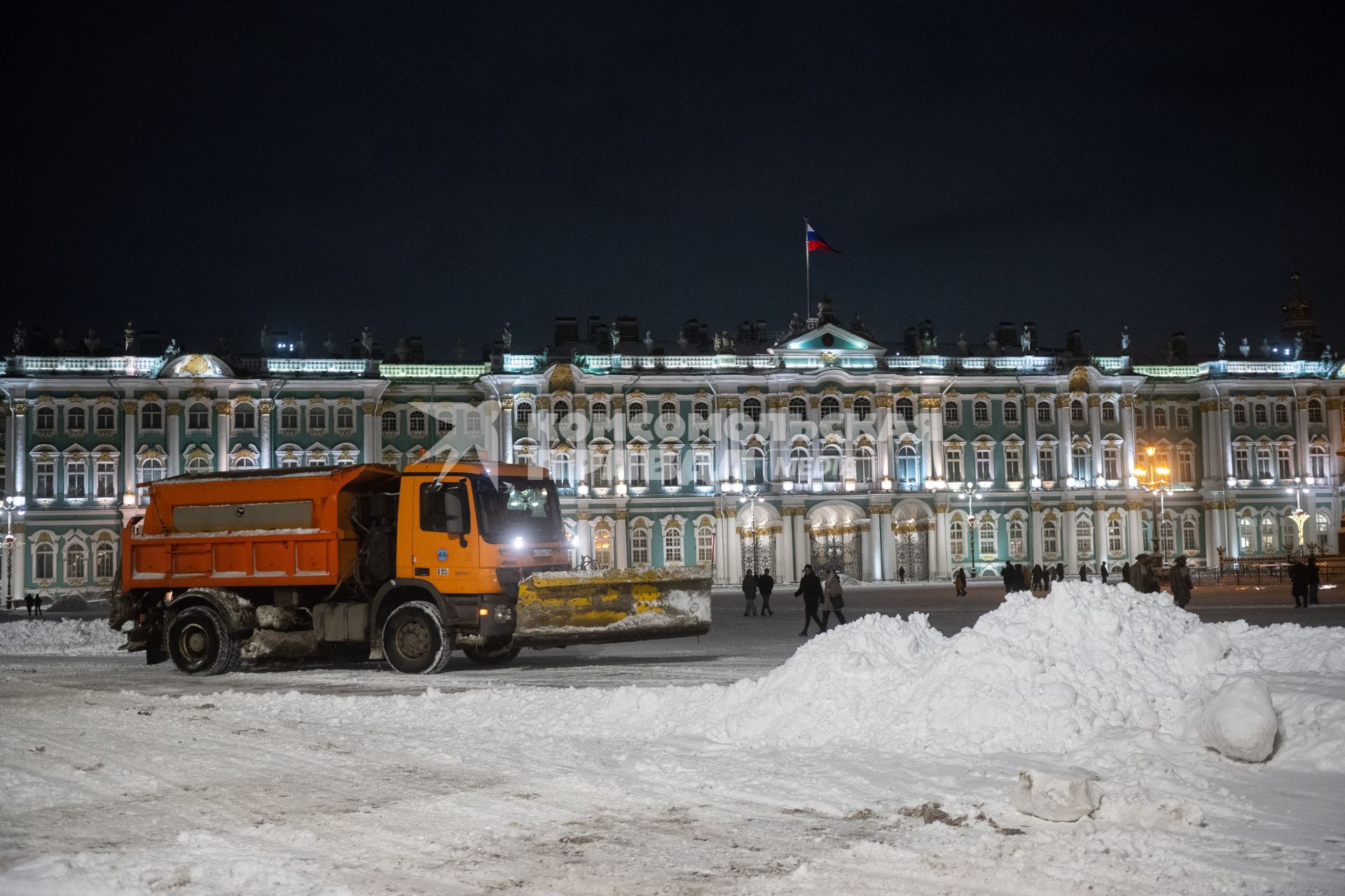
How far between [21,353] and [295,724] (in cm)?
4836

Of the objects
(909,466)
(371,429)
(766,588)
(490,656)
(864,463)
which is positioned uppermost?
(371,429)

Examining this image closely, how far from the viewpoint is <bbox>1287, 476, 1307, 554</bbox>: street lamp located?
60.5 metres

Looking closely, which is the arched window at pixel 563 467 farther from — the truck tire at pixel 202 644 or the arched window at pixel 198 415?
the truck tire at pixel 202 644

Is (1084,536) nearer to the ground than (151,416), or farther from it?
nearer to the ground

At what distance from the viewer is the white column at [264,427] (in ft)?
182

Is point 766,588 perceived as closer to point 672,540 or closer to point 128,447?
point 672,540

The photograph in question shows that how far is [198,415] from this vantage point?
181 feet

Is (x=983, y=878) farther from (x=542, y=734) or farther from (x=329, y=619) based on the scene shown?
(x=329, y=619)

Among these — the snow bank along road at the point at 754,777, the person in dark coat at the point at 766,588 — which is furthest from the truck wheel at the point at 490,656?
the person in dark coat at the point at 766,588

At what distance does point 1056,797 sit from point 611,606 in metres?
10.4

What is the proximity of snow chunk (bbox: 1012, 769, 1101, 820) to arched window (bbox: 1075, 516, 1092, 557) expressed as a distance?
177 feet

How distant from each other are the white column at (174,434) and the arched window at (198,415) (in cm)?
43

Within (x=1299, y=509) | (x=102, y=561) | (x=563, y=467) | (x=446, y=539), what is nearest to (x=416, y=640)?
(x=446, y=539)

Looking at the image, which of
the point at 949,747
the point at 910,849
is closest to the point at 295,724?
the point at 949,747
